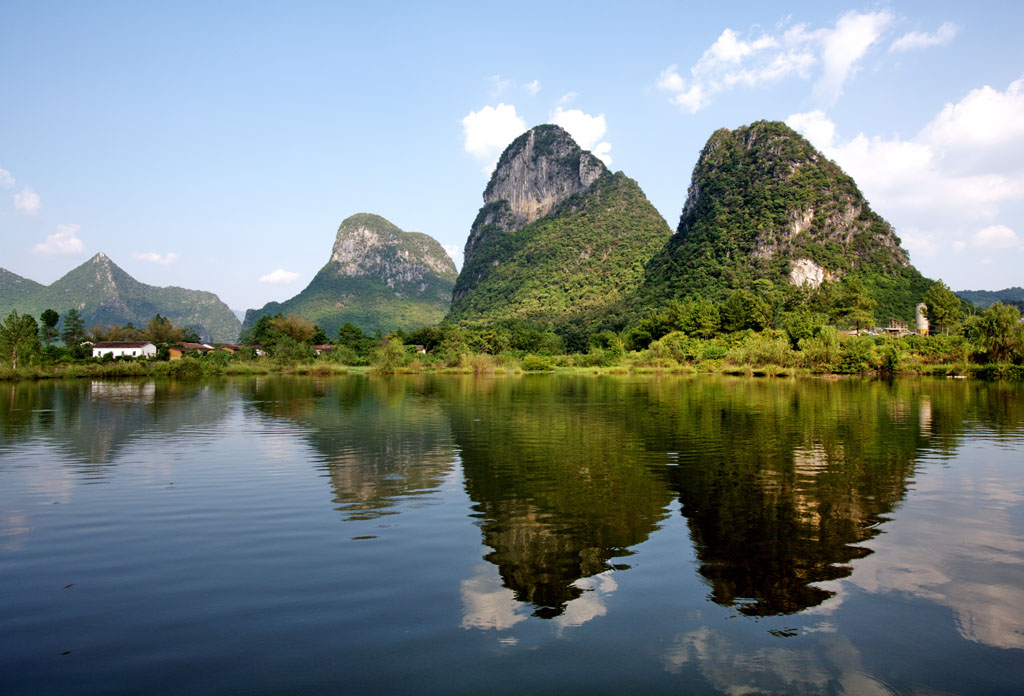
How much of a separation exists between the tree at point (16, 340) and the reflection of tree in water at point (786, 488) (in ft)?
218

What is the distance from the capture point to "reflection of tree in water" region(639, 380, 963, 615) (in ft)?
24.0

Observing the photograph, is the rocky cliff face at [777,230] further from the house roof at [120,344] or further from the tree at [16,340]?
the tree at [16,340]

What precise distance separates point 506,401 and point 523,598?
27.6m

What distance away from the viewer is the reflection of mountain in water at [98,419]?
17833 mm

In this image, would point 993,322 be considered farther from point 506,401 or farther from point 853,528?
point 853,528

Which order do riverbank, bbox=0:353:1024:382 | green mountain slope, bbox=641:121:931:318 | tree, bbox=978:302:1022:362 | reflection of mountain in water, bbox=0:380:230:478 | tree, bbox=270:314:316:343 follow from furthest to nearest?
green mountain slope, bbox=641:121:931:318, tree, bbox=270:314:316:343, riverbank, bbox=0:353:1024:382, tree, bbox=978:302:1022:362, reflection of mountain in water, bbox=0:380:230:478

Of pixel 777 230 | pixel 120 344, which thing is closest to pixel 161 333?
pixel 120 344

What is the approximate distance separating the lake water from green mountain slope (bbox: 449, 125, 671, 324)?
115 m

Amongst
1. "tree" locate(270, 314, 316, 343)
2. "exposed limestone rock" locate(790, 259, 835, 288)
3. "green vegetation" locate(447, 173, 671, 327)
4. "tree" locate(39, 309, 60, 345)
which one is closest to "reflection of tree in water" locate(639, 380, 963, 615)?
"tree" locate(39, 309, 60, 345)

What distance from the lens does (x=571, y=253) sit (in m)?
167

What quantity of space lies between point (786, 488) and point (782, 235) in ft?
379

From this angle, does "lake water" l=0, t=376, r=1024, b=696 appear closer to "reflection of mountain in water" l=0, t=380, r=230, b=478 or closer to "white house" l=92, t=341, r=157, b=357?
"reflection of mountain in water" l=0, t=380, r=230, b=478

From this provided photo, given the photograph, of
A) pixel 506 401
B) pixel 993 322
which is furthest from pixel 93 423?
pixel 993 322

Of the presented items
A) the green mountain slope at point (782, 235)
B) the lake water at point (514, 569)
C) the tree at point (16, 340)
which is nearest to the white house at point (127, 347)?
the tree at point (16, 340)
